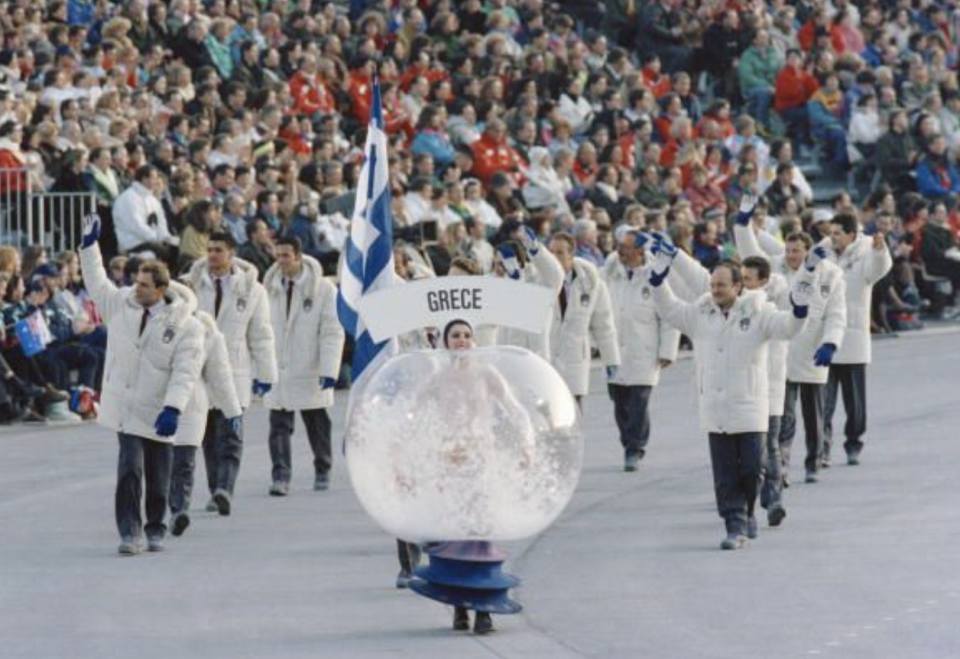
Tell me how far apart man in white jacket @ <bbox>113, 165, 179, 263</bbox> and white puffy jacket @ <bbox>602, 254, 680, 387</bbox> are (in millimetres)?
5012

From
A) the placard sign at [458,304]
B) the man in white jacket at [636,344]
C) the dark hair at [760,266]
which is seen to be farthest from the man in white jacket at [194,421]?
the man in white jacket at [636,344]

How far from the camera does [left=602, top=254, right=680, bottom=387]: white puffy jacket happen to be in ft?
69.7

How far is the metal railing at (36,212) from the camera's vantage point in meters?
24.7

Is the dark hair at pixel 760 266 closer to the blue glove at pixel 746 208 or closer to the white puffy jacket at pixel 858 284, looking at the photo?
the blue glove at pixel 746 208

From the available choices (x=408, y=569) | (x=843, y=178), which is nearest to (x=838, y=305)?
(x=408, y=569)

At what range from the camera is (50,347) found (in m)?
23.6

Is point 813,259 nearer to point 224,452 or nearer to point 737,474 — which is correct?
point 737,474

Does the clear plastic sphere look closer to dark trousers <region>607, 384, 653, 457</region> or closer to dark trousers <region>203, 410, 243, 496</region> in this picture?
dark trousers <region>203, 410, 243, 496</region>

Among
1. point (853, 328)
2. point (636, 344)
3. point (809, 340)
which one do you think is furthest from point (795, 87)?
point (809, 340)

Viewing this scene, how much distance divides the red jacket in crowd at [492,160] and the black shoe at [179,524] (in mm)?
12907

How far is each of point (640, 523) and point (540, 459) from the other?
462 cm

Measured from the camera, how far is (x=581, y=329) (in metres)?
21.1

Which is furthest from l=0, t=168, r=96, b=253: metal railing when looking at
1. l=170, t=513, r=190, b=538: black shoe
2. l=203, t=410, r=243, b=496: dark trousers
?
l=170, t=513, r=190, b=538: black shoe

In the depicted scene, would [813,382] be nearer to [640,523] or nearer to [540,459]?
[640,523]
